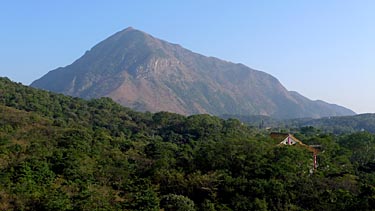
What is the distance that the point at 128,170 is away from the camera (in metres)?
25.1

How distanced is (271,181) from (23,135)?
20.8 meters

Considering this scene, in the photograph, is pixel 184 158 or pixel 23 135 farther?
pixel 23 135

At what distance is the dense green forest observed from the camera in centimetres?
1784

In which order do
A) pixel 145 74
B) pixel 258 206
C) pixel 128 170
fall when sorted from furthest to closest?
1. pixel 145 74
2. pixel 128 170
3. pixel 258 206

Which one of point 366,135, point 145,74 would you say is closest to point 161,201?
point 366,135

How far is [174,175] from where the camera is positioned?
22.0 metres

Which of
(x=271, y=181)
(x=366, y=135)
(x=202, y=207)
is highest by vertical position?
(x=366, y=135)

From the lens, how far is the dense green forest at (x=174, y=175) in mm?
17844

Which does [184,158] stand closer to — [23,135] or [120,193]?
[120,193]

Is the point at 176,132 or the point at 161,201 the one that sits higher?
the point at 176,132

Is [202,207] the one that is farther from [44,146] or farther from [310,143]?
[310,143]

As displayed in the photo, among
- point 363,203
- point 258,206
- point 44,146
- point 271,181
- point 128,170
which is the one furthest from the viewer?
point 44,146

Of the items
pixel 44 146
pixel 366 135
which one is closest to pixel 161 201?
pixel 44 146

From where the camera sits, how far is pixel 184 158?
26266 millimetres
